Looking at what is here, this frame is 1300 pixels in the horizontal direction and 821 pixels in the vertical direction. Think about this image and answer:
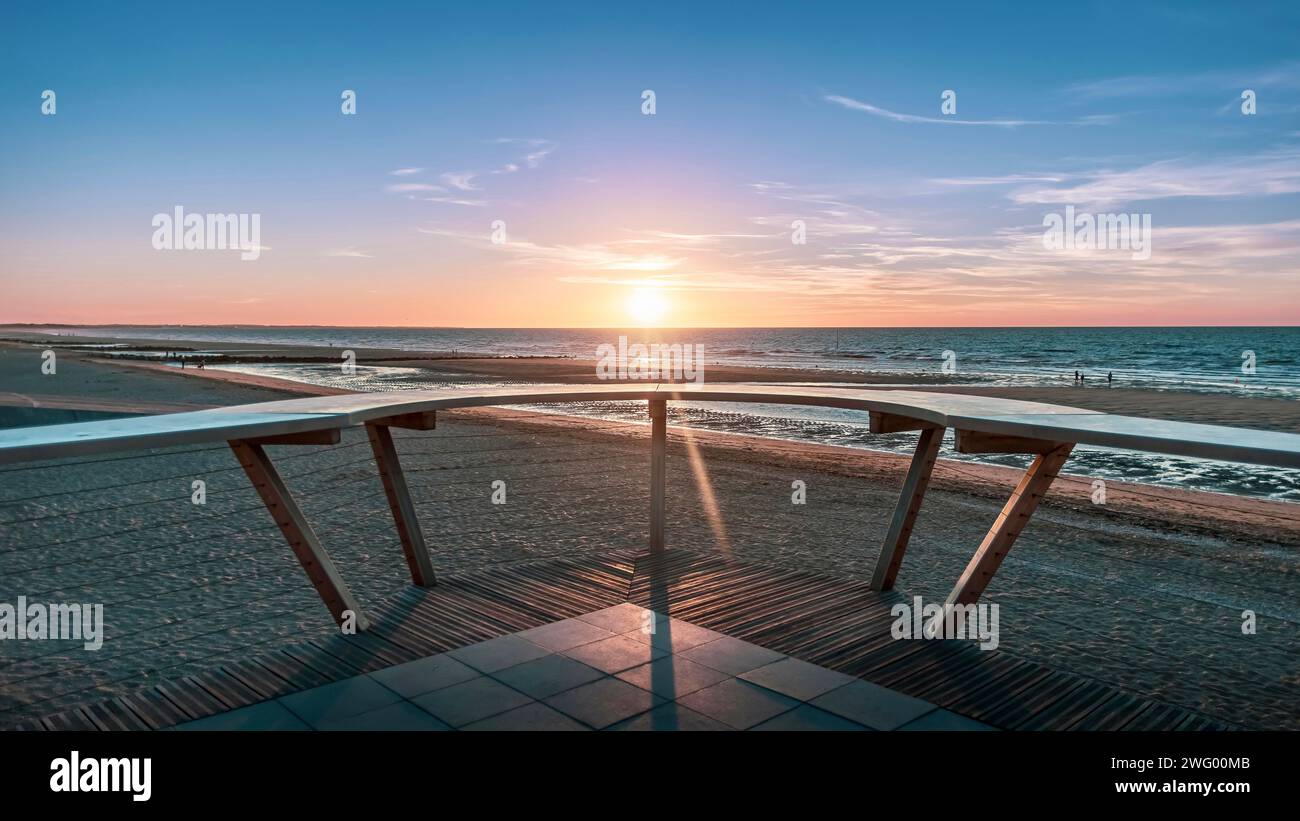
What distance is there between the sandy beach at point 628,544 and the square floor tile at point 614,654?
2156mm

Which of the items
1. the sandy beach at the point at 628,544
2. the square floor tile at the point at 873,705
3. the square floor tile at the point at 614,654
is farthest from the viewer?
the sandy beach at the point at 628,544

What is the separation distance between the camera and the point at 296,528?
A: 4.86 metres

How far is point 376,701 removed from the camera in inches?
162

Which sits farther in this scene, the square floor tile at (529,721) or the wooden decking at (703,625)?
the wooden decking at (703,625)

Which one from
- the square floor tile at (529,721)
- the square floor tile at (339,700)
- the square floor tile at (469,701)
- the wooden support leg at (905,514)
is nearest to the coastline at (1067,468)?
the wooden support leg at (905,514)

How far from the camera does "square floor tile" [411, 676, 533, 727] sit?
396cm

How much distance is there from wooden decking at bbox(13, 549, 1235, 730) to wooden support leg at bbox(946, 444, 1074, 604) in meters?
0.37

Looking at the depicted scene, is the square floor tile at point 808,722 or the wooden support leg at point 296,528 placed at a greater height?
the wooden support leg at point 296,528

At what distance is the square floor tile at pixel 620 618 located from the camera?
5223 millimetres

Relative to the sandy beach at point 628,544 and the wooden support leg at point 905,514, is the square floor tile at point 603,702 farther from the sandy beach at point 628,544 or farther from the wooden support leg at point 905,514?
the wooden support leg at point 905,514

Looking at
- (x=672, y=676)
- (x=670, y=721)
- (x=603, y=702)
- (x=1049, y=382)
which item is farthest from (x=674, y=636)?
(x=1049, y=382)

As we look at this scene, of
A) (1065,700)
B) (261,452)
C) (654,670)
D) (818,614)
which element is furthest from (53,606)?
(1065,700)
